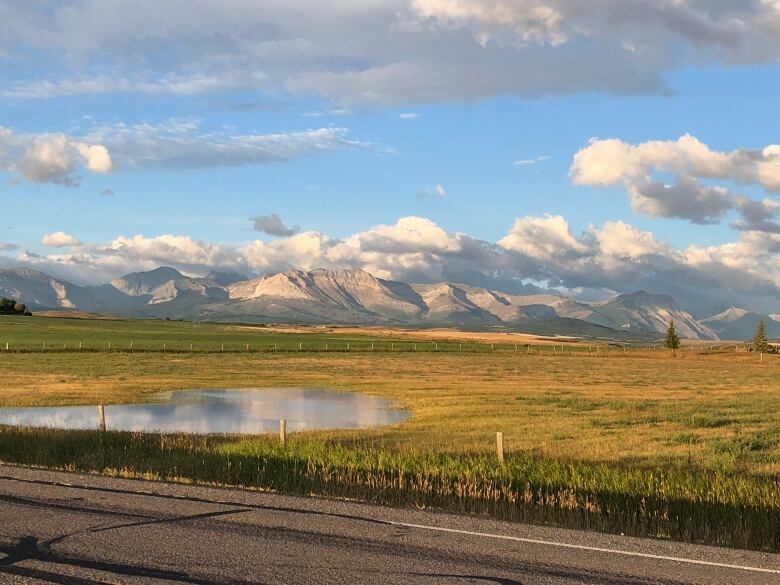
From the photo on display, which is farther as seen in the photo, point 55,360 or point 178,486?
point 55,360

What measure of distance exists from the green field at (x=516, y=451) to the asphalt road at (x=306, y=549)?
2.07 metres

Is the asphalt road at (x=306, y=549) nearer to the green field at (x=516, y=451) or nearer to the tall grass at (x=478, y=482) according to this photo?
the tall grass at (x=478, y=482)

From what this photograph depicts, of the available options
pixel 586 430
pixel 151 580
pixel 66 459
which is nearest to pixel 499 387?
pixel 586 430

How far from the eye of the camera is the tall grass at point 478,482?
14523 mm

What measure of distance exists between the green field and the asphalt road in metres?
2.07

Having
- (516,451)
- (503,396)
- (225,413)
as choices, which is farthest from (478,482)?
(503,396)

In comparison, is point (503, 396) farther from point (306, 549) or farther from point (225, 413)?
point (306, 549)

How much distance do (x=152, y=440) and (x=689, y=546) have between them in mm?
18194

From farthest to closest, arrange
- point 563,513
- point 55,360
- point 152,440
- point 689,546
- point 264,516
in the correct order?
1. point 55,360
2. point 152,440
3. point 563,513
4. point 264,516
5. point 689,546

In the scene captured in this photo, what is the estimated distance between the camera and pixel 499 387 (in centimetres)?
6138

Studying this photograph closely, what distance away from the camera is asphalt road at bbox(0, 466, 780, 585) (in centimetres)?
1018

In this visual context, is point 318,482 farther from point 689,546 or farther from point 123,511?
point 689,546

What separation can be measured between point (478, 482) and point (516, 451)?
907cm

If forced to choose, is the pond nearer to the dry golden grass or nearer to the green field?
the dry golden grass
